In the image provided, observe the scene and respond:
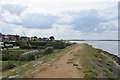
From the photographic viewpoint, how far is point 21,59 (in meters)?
26.0

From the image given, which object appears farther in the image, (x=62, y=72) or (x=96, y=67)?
(x=96, y=67)

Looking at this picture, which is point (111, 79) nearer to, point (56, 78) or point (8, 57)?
point (56, 78)

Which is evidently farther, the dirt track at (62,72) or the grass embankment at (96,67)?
the grass embankment at (96,67)

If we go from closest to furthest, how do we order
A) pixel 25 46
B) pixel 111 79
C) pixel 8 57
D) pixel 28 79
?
pixel 28 79
pixel 111 79
pixel 8 57
pixel 25 46

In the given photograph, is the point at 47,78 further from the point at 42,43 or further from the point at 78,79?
the point at 42,43

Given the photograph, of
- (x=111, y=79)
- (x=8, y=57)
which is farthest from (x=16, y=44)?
(x=111, y=79)

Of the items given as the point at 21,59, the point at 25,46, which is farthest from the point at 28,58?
the point at 25,46

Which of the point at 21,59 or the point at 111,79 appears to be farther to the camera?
the point at 21,59

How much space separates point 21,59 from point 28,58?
4.17 feet

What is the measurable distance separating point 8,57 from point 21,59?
314 cm

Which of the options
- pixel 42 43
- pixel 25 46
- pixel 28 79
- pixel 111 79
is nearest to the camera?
pixel 28 79

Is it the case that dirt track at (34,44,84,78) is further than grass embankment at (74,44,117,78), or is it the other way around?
grass embankment at (74,44,117,78)

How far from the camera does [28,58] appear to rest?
25641mm

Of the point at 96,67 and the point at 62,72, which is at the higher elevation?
the point at 62,72
